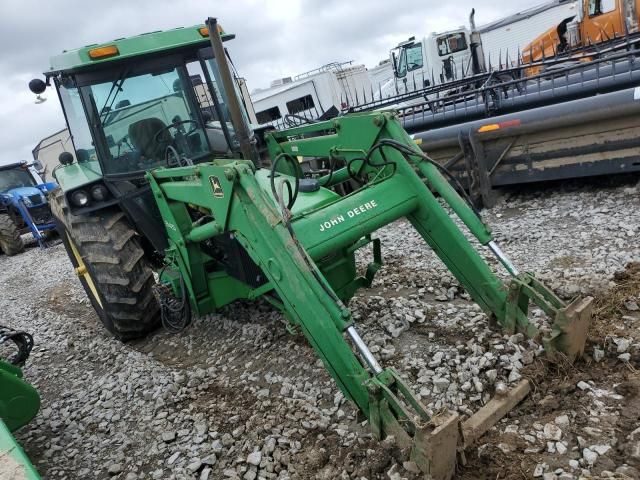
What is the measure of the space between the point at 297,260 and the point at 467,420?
43.7 inches

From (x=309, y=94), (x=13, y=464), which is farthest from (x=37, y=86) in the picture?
(x=309, y=94)

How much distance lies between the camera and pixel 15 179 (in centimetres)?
1339

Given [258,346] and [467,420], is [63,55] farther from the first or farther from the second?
[467,420]

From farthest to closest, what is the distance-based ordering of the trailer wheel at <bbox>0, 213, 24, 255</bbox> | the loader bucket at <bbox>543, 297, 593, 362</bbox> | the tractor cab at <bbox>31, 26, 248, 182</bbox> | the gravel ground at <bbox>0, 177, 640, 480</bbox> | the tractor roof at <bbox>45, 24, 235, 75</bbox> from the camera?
the trailer wheel at <bbox>0, 213, 24, 255</bbox> → the tractor cab at <bbox>31, 26, 248, 182</bbox> → the tractor roof at <bbox>45, 24, 235, 75</bbox> → the loader bucket at <bbox>543, 297, 593, 362</bbox> → the gravel ground at <bbox>0, 177, 640, 480</bbox>

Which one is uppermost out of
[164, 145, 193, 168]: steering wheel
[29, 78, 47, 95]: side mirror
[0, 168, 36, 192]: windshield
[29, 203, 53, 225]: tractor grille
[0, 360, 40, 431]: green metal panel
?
[29, 78, 47, 95]: side mirror

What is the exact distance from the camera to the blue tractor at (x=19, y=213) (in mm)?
11922

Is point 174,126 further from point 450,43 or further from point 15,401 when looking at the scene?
point 450,43

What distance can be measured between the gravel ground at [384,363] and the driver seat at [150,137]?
4.97 feet

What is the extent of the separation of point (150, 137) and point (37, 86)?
1135 millimetres

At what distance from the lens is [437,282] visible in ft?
13.7

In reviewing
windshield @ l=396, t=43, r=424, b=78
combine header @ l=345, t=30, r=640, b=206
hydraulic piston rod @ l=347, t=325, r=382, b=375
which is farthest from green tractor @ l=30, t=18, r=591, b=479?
windshield @ l=396, t=43, r=424, b=78

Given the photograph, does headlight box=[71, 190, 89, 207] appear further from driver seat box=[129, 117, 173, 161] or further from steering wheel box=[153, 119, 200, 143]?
steering wheel box=[153, 119, 200, 143]

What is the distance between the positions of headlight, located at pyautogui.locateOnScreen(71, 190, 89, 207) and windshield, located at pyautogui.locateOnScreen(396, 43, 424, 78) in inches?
474

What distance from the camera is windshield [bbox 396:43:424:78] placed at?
1410cm
